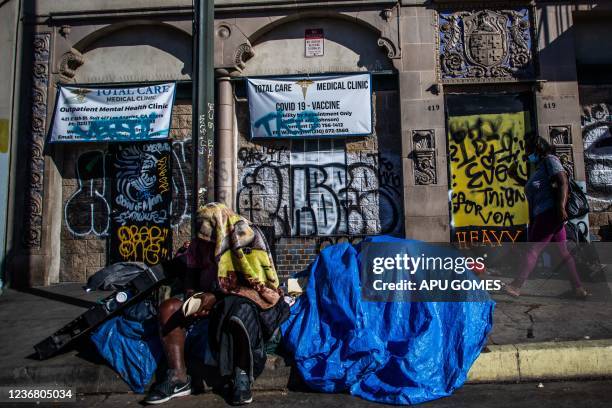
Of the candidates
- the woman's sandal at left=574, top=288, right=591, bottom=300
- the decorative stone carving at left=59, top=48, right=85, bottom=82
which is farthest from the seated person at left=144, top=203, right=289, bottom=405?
the decorative stone carving at left=59, top=48, right=85, bottom=82

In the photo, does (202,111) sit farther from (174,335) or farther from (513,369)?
(513,369)

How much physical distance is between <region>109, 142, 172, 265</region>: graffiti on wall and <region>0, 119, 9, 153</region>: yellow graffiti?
1768mm

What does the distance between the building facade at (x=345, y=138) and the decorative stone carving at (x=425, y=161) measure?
24 millimetres

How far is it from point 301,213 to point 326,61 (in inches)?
111

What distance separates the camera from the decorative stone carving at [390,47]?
25.6 ft

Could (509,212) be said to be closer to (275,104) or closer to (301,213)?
(301,213)

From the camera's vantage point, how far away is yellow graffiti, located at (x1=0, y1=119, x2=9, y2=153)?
788cm

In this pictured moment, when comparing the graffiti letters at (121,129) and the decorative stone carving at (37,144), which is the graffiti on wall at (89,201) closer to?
the graffiti letters at (121,129)

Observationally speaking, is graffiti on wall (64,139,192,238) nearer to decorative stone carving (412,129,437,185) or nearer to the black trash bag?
the black trash bag

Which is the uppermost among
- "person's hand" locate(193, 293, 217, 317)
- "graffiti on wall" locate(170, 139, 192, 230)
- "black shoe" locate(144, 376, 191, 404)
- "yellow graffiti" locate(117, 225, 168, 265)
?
"graffiti on wall" locate(170, 139, 192, 230)

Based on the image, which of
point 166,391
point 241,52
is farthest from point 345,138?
point 166,391

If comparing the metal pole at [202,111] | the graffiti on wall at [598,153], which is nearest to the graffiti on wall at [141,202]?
the metal pole at [202,111]

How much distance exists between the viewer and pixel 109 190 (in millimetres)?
8258

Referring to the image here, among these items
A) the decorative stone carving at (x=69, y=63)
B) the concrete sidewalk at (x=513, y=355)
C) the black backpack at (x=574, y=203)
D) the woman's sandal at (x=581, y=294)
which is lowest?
the concrete sidewalk at (x=513, y=355)
